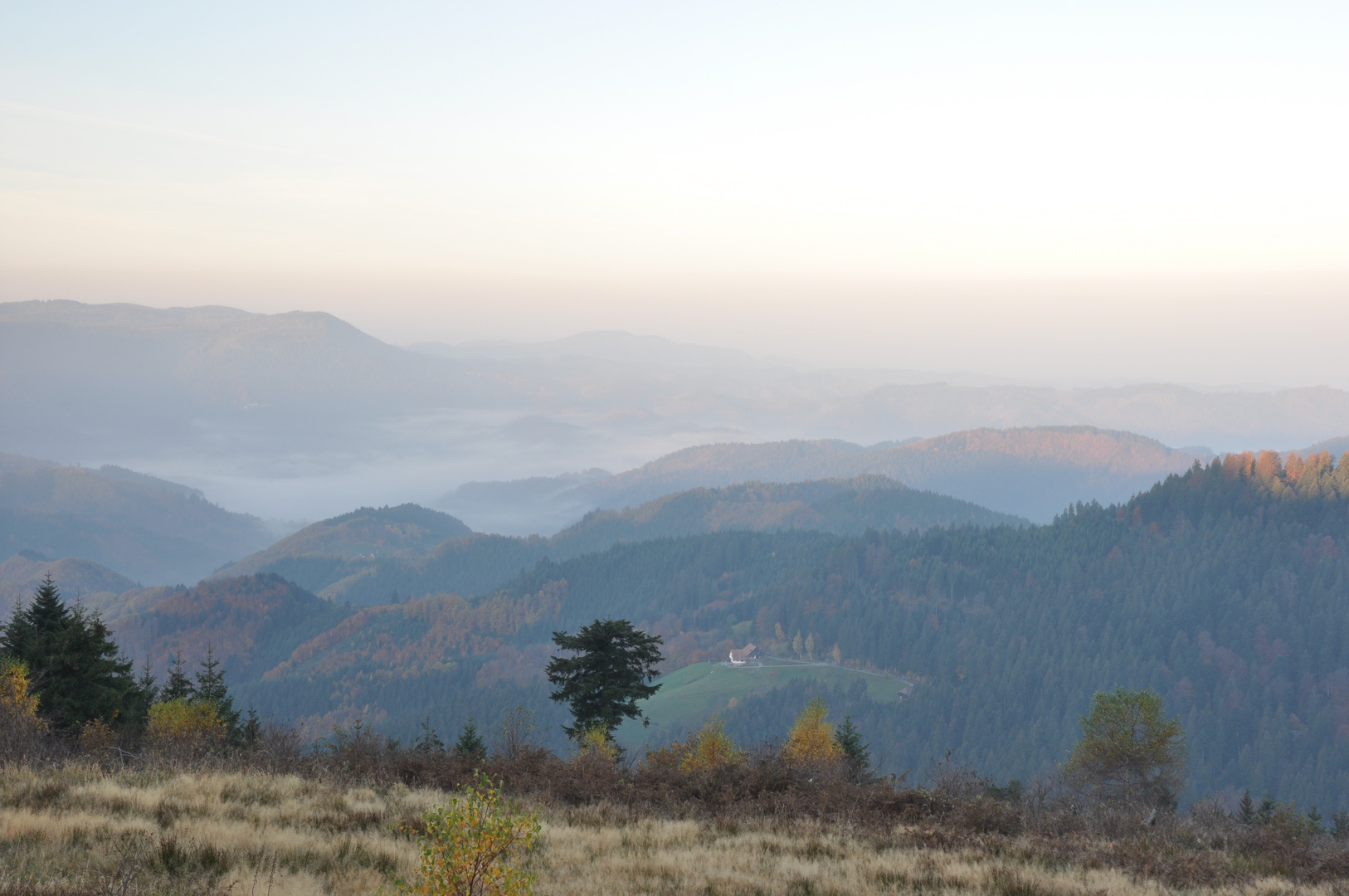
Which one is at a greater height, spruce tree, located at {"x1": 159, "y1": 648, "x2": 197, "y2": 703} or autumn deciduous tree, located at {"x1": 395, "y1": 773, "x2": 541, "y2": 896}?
autumn deciduous tree, located at {"x1": 395, "y1": 773, "x2": 541, "y2": 896}

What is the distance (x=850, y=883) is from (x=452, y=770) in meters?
11.7

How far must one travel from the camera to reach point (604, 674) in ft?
148

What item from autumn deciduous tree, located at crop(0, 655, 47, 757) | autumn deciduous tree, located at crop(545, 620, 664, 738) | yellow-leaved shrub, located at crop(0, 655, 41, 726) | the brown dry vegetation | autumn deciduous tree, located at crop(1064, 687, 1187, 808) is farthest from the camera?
autumn deciduous tree, located at crop(1064, 687, 1187, 808)

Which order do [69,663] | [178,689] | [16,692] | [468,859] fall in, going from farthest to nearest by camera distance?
[178,689]
[69,663]
[16,692]
[468,859]

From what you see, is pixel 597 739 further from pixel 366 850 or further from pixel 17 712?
pixel 366 850

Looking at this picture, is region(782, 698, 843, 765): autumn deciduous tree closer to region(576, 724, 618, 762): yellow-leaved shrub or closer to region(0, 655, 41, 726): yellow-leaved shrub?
region(576, 724, 618, 762): yellow-leaved shrub

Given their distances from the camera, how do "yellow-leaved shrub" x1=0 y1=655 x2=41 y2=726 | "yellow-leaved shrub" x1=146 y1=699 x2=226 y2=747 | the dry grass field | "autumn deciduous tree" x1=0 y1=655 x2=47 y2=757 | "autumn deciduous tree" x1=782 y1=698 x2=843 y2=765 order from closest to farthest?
the dry grass field
"autumn deciduous tree" x1=0 y1=655 x2=47 y2=757
"yellow-leaved shrub" x1=0 y1=655 x2=41 y2=726
"yellow-leaved shrub" x1=146 y1=699 x2=226 y2=747
"autumn deciduous tree" x1=782 y1=698 x2=843 y2=765

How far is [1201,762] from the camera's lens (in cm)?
17938

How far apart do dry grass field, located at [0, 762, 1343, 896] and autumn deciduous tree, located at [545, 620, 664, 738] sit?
27781 millimetres

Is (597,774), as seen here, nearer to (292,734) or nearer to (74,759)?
(74,759)

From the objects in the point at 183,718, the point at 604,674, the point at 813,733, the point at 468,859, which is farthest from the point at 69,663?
the point at 813,733

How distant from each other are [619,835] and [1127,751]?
55322mm

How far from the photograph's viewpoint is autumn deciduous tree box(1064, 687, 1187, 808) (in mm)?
57156

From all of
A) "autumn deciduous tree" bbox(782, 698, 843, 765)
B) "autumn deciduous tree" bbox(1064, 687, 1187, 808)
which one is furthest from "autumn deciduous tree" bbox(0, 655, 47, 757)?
"autumn deciduous tree" bbox(1064, 687, 1187, 808)
